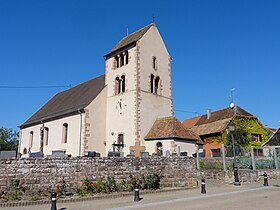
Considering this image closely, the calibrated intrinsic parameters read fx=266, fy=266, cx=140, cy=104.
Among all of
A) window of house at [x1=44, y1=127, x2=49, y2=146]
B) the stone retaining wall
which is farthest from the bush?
window of house at [x1=44, y1=127, x2=49, y2=146]

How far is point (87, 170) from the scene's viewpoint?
1253cm

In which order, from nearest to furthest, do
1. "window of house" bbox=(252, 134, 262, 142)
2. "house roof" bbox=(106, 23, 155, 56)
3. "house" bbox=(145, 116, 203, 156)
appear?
"house" bbox=(145, 116, 203, 156), "house roof" bbox=(106, 23, 155, 56), "window of house" bbox=(252, 134, 262, 142)

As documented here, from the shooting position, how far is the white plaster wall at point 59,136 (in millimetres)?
26438

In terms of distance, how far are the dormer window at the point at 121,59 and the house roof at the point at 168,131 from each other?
7.36 m

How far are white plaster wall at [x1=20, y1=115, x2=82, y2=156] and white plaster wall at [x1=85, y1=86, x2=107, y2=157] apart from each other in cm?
137

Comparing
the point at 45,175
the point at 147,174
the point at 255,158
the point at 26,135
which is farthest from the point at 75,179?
the point at 26,135

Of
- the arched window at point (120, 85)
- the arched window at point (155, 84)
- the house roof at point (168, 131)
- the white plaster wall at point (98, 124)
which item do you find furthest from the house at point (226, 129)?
the white plaster wall at point (98, 124)

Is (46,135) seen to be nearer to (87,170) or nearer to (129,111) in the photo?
(129,111)

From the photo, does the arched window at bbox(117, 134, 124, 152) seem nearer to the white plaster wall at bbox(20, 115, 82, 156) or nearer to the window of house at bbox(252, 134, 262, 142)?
the white plaster wall at bbox(20, 115, 82, 156)

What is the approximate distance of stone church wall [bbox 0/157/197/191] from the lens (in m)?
11.2

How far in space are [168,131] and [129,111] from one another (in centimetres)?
439

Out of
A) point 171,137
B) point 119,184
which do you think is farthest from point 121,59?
point 119,184

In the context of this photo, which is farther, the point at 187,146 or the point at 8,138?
the point at 8,138

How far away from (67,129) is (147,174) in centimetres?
1668
